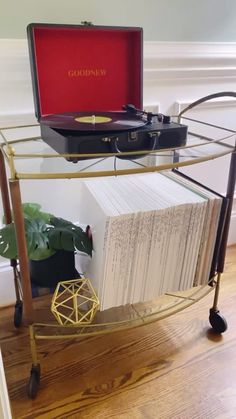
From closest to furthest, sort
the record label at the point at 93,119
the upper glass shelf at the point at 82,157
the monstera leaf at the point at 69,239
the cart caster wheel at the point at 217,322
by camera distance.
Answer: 1. the upper glass shelf at the point at 82,157
2. the record label at the point at 93,119
3. the monstera leaf at the point at 69,239
4. the cart caster wheel at the point at 217,322

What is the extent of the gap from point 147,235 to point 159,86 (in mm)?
574

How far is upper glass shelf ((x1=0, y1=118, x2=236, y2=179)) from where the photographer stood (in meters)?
0.70

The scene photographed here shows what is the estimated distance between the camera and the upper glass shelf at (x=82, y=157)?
27.6 inches

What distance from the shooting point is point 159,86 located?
3.92 feet

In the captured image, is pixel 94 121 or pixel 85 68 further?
pixel 85 68

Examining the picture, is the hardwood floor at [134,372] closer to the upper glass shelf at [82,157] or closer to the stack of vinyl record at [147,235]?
the stack of vinyl record at [147,235]

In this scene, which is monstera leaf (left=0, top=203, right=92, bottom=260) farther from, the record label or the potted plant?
the record label

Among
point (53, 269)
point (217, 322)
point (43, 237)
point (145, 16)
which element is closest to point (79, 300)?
point (53, 269)

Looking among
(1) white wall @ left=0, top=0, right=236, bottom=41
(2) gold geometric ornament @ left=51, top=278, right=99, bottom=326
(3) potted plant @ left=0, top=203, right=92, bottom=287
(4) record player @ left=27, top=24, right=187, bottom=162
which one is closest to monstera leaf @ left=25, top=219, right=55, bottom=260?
(3) potted plant @ left=0, top=203, right=92, bottom=287

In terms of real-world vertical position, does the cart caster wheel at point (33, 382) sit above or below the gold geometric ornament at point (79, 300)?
below

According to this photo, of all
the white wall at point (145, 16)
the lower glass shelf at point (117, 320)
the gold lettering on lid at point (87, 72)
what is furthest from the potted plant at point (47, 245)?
the white wall at point (145, 16)

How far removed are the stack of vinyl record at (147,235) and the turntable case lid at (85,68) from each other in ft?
0.77

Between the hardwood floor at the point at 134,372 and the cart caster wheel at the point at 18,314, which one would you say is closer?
the hardwood floor at the point at 134,372

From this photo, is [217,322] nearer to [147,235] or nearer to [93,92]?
[147,235]
